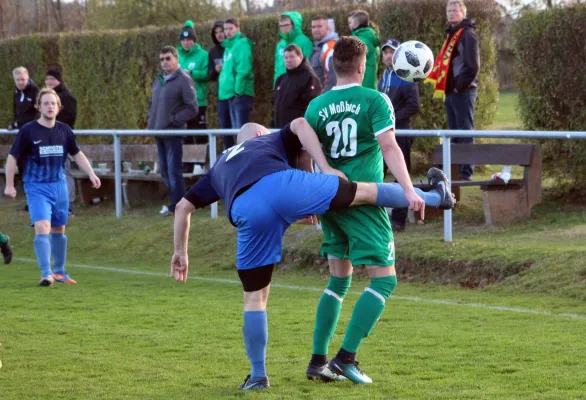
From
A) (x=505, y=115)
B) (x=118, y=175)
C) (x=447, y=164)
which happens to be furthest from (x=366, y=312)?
(x=505, y=115)

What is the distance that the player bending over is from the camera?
604cm

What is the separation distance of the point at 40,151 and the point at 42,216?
2.20 ft

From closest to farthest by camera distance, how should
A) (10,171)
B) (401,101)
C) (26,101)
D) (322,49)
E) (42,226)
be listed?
(10,171), (42,226), (401,101), (322,49), (26,101)

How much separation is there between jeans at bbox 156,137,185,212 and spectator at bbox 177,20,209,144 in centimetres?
176

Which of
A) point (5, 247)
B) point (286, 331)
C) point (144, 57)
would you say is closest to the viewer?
point (286, 331)

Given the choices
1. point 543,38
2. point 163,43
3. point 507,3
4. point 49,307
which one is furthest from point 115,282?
point 507,3

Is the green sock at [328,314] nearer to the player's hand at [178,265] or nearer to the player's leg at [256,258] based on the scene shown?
the player's leg at [256,258]

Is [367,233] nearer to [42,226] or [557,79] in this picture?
[42,226]

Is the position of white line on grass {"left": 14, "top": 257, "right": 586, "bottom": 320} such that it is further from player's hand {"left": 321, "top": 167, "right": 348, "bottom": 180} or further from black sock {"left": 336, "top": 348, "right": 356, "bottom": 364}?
player's hand {"left": 321, "top": 167, "right": 348, "bottom": 180}

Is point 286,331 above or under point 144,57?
under

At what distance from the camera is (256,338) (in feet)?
20.2

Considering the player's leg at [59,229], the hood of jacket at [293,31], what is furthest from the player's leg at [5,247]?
the hood of jacket at [293,31]

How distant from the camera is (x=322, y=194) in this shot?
6020 millimetres

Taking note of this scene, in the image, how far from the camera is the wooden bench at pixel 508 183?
39.8ft
